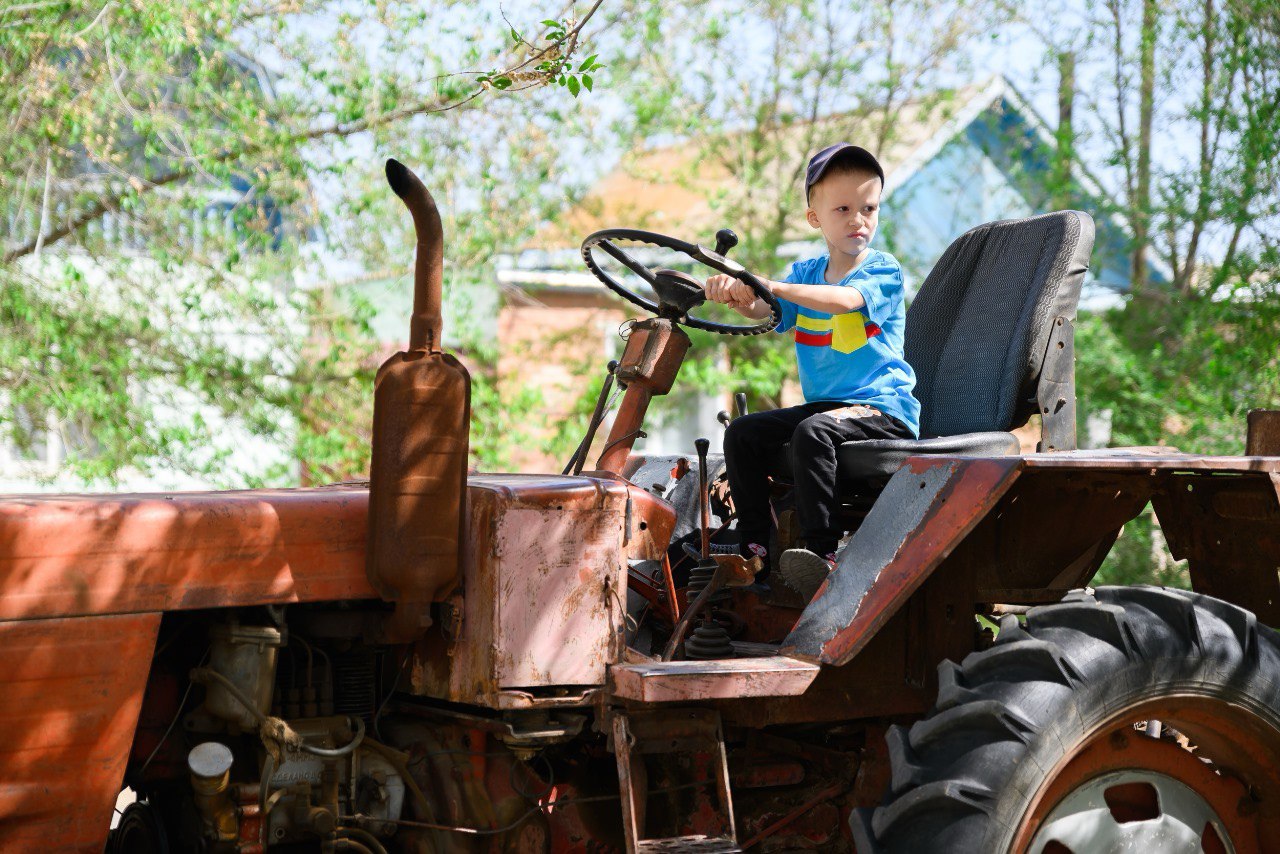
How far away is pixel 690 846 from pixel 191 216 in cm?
734

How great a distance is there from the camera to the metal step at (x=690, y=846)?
2.99m

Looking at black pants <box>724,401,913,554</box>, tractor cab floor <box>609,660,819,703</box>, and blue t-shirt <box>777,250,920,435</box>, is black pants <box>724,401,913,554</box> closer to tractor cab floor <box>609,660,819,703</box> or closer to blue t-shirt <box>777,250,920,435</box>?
blue t-shirt <box>777,250,920,435</box>

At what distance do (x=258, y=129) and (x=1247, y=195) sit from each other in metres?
6.64

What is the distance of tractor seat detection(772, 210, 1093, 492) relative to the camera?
370 cm

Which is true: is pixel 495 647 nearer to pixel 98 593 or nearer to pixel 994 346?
pixel 98 593

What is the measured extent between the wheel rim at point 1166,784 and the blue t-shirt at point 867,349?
1.02m

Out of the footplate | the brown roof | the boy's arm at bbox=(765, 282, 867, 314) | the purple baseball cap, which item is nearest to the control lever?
the boy's arm at bbox=(765, 282, 867, 314)

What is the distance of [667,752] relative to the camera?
10.7 ft

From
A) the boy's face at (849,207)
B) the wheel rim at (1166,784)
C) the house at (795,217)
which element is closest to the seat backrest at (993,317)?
the boy's face at (849,207)

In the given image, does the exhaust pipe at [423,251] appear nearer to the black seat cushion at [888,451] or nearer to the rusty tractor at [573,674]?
the rusty tractor at [573,674]

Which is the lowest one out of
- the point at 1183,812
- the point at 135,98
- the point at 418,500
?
the point at 1183,812

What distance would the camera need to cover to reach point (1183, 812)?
330 cm

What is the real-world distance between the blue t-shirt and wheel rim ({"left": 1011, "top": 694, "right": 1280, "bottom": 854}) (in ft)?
3.35

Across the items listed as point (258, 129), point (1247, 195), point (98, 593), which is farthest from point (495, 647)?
point (1247, 195)
